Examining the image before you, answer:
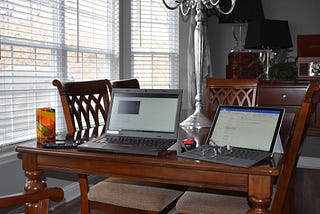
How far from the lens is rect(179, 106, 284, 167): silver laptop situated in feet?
4.58

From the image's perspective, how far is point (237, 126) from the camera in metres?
1.57

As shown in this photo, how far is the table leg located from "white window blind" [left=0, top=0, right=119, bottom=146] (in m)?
1.70

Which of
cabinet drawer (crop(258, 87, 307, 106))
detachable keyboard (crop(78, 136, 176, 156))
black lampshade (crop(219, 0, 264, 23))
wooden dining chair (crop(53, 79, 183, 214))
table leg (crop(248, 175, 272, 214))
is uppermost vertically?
black lampshade (crop(219, 0, 264, 23))

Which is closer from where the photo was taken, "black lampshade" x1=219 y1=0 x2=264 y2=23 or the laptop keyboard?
the laptop keyboard

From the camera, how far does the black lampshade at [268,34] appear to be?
3848 millimetres

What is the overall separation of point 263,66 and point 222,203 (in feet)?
8.90

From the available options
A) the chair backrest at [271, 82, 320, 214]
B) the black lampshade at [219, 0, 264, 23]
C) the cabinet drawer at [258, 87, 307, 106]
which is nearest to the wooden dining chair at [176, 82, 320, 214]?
the chair backrest at [271, 82, 320, 214]

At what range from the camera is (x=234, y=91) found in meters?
2.91

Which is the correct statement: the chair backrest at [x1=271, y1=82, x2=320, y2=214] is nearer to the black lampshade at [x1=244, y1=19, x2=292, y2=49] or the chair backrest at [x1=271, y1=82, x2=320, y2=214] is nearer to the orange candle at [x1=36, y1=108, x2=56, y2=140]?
the orange candle at [x1=36, y1=108, x2=56, y2=140]

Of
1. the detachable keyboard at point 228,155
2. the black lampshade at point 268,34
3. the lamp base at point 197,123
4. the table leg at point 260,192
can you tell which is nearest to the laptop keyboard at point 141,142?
the detachable keyboard at point 228,155

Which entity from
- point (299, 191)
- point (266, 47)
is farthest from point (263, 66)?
point (299, 191)

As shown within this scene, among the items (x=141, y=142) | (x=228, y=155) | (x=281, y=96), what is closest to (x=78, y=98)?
(x=141, y=142)

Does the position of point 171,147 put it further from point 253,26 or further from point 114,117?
point 253,26

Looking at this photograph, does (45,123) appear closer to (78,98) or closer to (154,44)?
(78,98)
